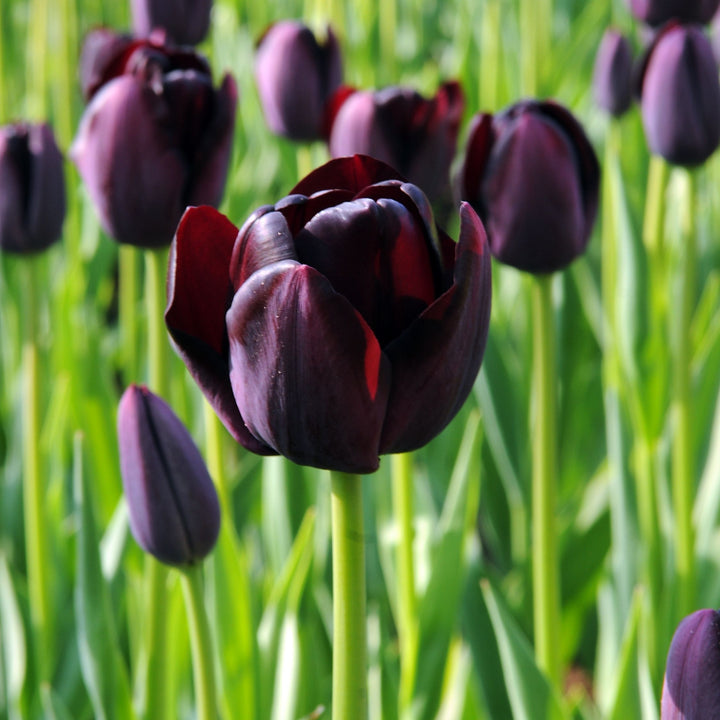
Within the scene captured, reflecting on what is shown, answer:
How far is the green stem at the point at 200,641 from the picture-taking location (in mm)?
646

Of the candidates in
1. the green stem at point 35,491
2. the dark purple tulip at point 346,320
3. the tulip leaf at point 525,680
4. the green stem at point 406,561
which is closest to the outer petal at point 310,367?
the dark purple tulip at point 346,320

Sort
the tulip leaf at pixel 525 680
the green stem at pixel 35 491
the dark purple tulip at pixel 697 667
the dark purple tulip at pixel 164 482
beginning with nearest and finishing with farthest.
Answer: the dark purple tulip at pixel 697 667 < the dark purple tulip at pixel 164 482 < the tulip leaf at pixel 525 680 < the green stem at pixel 35 491

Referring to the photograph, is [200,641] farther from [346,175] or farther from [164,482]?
[346,175]

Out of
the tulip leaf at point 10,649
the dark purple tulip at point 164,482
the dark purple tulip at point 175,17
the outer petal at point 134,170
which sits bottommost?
the tulip leaf at point 10,649

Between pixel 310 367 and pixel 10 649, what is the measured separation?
73 centimetres

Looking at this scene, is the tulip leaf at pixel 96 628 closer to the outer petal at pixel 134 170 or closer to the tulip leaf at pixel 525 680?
the outer petal at pixel 134 170

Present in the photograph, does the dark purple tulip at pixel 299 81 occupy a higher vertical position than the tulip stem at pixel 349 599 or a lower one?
higher

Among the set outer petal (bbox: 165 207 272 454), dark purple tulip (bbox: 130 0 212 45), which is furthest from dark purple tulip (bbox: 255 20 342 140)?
outer petal (bbox: 165 207 272 454)

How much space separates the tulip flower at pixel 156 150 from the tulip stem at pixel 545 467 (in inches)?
9.9

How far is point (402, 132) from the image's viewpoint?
974mm

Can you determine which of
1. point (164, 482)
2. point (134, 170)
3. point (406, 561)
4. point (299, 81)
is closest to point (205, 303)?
point (164, 482)

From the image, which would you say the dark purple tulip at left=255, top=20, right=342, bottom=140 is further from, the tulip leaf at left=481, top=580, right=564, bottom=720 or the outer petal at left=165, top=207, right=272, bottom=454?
the outer petal at left=165, top=207, right=272, bottom=454

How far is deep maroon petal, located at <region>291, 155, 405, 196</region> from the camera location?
513 millimetres

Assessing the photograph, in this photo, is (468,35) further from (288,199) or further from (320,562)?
(288,199)
